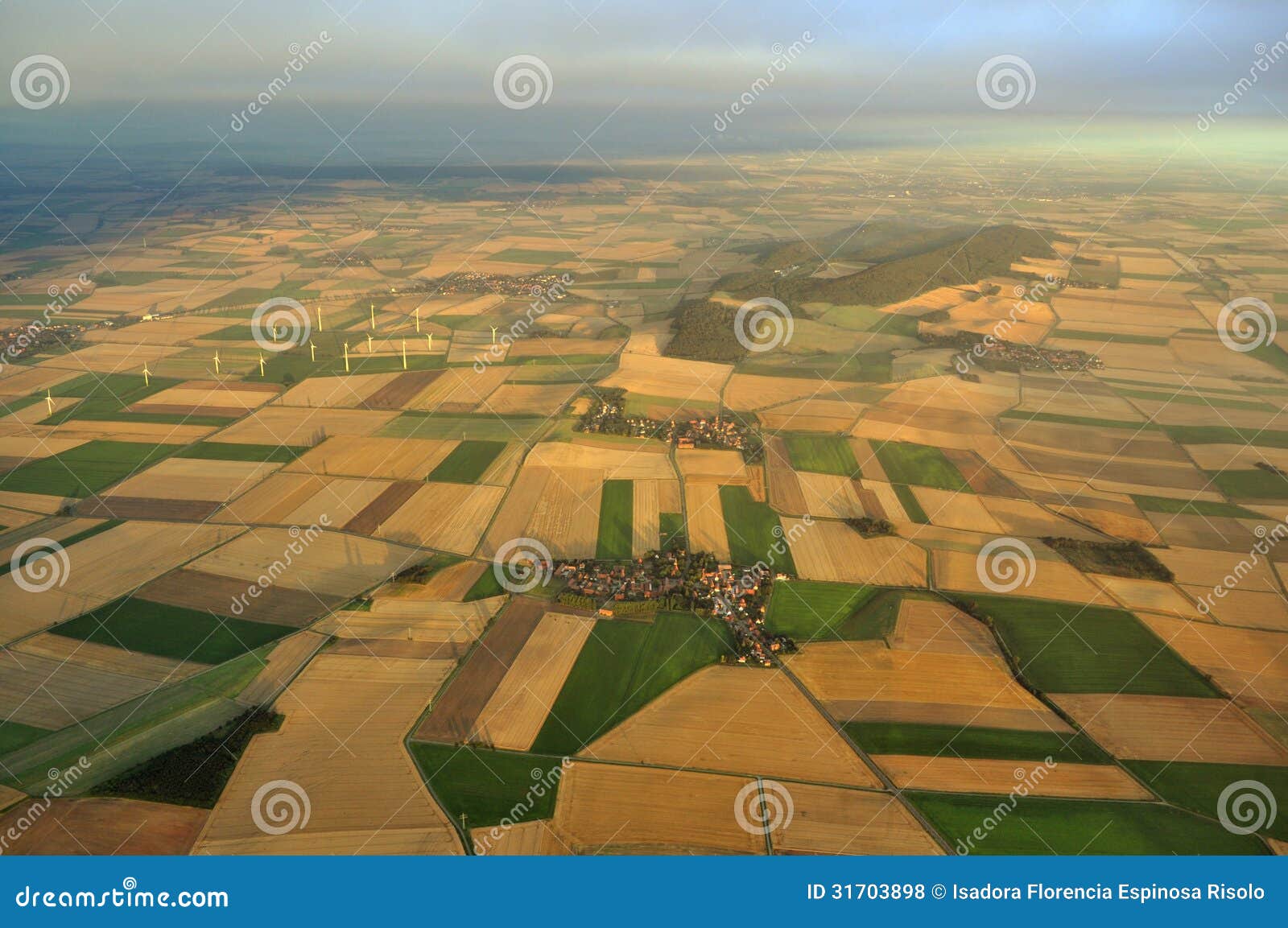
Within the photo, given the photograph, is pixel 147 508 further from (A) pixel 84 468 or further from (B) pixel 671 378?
(B) pixel 671 378

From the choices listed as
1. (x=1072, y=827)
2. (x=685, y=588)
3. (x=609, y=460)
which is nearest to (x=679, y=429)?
(x=609, y=460)

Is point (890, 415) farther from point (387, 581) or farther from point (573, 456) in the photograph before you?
point (387, 581)

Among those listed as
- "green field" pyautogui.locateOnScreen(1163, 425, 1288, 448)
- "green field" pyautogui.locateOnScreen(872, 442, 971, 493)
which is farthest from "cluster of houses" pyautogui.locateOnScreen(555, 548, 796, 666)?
"green field" pyautogui.locateOnScreen(1163, 425, 1288, 448)

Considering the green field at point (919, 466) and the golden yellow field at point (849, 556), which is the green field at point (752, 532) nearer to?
the golden yellow field at point (849, 556)

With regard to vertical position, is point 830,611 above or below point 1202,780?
above

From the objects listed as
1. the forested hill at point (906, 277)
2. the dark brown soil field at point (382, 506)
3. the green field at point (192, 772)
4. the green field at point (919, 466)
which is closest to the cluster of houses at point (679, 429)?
the green field at point (919, 466)

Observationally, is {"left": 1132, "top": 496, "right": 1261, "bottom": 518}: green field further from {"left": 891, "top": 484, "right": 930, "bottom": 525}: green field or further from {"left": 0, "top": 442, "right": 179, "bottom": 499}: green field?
{"left": 0, "top": 442, "right": 179, "bottom": 499}: green field

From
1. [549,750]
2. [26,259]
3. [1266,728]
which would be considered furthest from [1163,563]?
[26,259]
